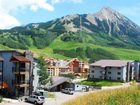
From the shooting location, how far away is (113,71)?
141 meters

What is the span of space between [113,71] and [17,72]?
6692 cm

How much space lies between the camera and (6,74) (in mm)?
82125

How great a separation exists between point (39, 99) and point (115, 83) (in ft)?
218

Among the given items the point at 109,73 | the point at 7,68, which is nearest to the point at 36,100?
the point at 7,68

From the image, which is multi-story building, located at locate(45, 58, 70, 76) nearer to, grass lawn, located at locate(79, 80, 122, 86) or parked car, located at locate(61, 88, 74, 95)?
grass lawn, located at locate(79, 80, 122, 86)

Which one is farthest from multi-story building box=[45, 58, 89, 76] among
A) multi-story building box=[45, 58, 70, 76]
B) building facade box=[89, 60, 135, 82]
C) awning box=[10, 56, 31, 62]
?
awning box=[10, 56, 31, 62]

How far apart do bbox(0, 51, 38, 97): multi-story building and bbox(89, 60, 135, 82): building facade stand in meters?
62.1

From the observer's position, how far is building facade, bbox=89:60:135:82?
139250mm

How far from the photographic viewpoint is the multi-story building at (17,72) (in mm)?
79562

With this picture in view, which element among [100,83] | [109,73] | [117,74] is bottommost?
[100,83]

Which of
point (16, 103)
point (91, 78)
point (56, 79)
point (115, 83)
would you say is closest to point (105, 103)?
point (16, 103)

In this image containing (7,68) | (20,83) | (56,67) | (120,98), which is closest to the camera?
(120,98)

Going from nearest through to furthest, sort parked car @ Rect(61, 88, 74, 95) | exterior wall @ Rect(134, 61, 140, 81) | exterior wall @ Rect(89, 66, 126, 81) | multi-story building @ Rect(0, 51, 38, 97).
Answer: multi-story building @ Rect(0, 51, 38, 97), parked car @ Rect(61, 88, 74, 95), exterior wall @ Rect(89, 66, 126, 81), exterior wall @ Rect(134, 61, 140, 81)

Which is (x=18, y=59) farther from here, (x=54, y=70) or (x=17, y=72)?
(x=54, y=70)
